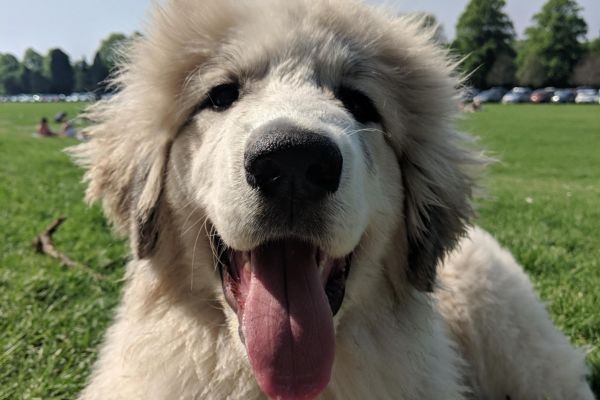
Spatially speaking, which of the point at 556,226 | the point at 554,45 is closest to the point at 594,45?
the point at 554,45

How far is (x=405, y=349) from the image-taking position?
2801 millimetres

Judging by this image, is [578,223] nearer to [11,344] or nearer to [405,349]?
[405,349]

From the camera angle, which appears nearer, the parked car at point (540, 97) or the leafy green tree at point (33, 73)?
the parked car at point (540, 97)

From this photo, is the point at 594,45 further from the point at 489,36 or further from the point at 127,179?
the point at 127,179

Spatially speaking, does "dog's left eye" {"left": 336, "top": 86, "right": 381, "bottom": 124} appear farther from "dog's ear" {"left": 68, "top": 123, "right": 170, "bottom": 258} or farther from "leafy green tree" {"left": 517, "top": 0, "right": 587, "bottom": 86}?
"leafy green tree" {"left": 517, "top": 0, "right": 587, "bottom": 86}

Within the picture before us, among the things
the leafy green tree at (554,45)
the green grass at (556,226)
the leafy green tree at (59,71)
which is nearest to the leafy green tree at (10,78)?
the leafy green tree at (59,71)

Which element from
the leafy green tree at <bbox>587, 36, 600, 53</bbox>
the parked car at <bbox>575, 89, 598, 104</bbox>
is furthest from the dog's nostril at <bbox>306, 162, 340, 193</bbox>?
the leafy green tree at <bbox>587, 36, 600, 53</bbox>

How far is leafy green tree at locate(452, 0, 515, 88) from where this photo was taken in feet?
257

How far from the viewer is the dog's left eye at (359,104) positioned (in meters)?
2.83

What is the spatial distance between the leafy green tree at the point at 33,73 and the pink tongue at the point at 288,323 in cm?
11891

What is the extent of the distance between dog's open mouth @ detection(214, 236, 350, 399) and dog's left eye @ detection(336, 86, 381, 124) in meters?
0.70

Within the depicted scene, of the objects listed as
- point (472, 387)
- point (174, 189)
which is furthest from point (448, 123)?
point (472, 387)

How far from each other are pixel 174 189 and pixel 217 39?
27.6 inches

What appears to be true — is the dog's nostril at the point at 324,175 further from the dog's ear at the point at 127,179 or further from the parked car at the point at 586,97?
the parked car at the point at 586,97
